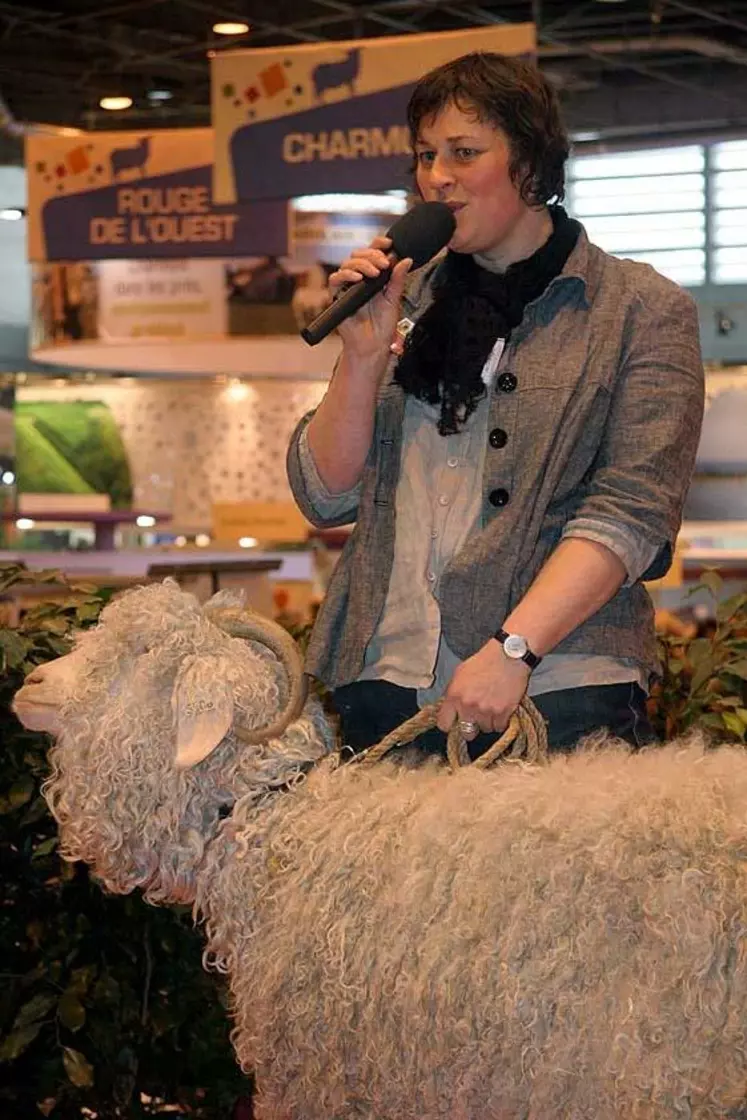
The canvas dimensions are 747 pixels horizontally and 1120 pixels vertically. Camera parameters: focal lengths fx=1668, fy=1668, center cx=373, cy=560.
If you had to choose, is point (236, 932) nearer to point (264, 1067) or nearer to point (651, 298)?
point (264, 1067)

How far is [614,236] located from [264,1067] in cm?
1411

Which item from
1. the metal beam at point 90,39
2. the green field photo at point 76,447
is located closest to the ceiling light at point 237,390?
the green field photo at point 76,447

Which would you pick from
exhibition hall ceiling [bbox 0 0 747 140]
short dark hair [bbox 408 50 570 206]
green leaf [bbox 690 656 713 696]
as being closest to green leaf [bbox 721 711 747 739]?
green leaf [bbox 690 656 713 696]

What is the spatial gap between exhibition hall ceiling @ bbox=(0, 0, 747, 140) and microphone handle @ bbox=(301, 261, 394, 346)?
31.9 ft

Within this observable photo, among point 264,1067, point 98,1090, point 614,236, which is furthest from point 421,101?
point 614,236

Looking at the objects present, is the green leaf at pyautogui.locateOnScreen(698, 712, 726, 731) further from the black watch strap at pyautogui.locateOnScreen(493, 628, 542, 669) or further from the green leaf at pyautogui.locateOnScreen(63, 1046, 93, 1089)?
the green leaf at pyautogui.locateOnScreen(63, 1046, 93, 1089)

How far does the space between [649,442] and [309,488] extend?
0.47 meters

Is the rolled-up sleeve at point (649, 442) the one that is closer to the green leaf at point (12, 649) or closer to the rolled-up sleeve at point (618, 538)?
the rolled-up sleeve at point (618, 538)

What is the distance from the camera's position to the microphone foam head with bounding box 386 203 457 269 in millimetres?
2023

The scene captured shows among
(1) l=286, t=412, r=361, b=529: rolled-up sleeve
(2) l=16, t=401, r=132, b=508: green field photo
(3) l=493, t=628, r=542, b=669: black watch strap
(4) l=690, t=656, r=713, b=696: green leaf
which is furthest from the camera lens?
(2) l=16, t=401, r=132, b=508: green field photo

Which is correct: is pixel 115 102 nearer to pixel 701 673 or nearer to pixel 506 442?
pixel 701 673

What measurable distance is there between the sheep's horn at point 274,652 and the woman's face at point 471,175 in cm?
54

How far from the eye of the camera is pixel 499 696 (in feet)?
6.40

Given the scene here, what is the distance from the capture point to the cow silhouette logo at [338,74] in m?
6.05
